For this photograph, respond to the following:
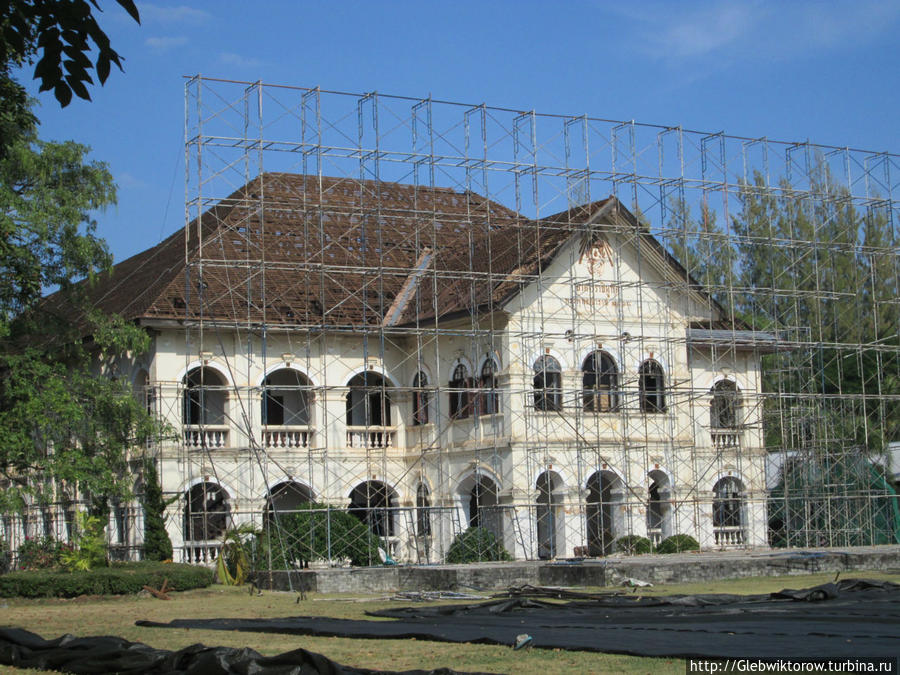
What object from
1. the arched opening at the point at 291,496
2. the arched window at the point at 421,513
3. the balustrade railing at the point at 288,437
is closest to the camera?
the balustrade railing at the point at 288,437

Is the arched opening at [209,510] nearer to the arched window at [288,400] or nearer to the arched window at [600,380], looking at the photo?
the arched window at [288,400]

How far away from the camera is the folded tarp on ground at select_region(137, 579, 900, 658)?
10492 millimetres

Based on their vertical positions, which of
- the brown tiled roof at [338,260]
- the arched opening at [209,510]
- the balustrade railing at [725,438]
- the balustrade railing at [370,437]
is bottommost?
the arched opening at [209,510]

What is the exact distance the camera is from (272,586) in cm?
2286

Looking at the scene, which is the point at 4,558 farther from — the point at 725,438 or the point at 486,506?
the point at 725,438

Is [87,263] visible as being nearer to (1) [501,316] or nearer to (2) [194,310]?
(2) [194,310]

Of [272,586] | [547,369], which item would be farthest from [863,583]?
[547,369]

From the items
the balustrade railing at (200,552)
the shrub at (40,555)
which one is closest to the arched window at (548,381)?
the balustrade railing at (200,552)

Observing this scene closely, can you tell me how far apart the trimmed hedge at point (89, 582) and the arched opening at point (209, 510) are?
541 centimetres

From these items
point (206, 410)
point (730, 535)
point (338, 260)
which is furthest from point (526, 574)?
point (338, 260)

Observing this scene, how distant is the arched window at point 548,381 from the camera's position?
29133mm

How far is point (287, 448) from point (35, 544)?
580 cm

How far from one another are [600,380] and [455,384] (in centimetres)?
354

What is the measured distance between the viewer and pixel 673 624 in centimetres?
1291
